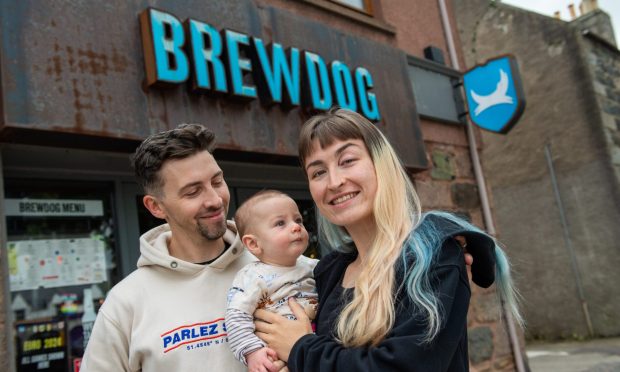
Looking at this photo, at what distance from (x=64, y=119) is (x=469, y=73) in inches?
170

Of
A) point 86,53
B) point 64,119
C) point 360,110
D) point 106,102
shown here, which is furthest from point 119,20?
point 360,110

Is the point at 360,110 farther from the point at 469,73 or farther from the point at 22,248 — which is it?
the point at 22,248

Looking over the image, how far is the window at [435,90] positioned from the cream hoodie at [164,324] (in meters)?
3.83

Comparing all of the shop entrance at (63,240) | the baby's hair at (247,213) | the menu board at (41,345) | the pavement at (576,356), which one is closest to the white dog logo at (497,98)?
the pavement at (576,356)

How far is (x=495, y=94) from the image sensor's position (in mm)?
5359

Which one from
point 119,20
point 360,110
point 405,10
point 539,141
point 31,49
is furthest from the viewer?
point 539,141

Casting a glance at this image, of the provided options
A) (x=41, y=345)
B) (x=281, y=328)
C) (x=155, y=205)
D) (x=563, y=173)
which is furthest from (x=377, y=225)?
(x=563, y=173)

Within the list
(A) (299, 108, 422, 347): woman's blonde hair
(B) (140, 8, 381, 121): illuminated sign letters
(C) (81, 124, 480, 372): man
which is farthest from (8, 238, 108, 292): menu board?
(A) (299, 108, 422, 347): woman's blonde hair

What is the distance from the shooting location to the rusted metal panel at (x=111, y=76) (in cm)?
269

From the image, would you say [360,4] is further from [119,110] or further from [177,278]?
[177,278]

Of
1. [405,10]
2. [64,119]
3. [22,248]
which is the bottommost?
[22,248]

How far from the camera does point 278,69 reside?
3.84m

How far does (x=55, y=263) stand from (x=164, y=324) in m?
1.98

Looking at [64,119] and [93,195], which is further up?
[64,119]
